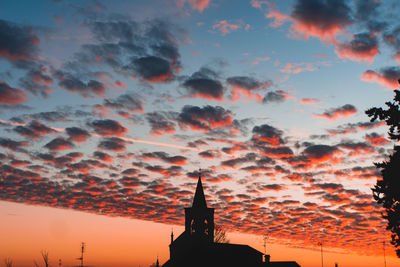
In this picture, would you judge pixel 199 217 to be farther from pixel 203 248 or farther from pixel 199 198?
pixel 203 248

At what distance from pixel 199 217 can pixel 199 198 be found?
8.19ft

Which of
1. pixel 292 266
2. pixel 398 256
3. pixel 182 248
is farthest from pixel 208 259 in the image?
pixel 398 256

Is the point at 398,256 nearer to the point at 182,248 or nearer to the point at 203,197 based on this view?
the point at 203,197

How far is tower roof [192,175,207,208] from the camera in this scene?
54.2 metres

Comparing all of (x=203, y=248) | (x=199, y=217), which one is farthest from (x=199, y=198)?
(x=203, y=248)

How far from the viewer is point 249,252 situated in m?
63.1

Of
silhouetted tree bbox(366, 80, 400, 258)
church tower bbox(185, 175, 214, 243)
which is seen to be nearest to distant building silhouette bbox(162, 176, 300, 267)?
church tower bbox(185, 175, 214, 243)

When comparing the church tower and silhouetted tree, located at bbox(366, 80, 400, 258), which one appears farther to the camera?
the church tower

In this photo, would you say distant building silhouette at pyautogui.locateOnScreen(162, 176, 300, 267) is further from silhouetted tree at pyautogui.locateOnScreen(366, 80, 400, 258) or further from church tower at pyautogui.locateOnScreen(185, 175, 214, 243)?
silhouetted tree at pyautogui.locateOnScreen(366, 80, 400, 258)

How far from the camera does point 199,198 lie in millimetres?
54656

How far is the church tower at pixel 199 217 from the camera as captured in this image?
53709 mm

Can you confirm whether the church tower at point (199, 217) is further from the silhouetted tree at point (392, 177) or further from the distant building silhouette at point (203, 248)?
the silhouetted tree at point (392, 177)

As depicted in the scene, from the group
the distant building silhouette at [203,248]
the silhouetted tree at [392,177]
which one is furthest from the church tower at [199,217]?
the silhouetted tree at [392,177]

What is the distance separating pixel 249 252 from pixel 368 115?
41660 millimetres
